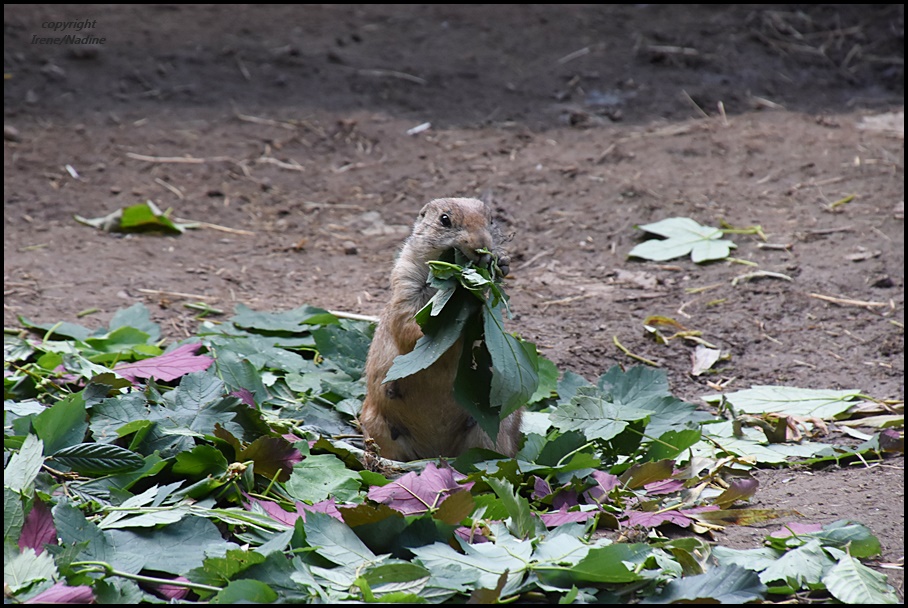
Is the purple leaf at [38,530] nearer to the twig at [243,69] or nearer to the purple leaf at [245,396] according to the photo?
the purple leaf at [245,396]

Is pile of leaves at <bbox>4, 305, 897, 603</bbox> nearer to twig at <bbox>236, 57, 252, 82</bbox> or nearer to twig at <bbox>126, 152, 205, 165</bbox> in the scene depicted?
twig at <bbox>126, 152, 205, 165</bbox>

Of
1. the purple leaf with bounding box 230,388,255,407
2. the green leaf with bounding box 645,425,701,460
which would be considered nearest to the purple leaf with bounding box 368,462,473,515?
the purple leaf with bounding box 230,388,255,407

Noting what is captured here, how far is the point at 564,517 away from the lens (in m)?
3.82

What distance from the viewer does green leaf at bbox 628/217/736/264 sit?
7371mm

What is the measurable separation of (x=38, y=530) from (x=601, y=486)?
2.28m

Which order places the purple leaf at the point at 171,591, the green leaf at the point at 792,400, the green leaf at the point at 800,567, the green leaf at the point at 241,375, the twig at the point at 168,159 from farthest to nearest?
the twig at the point at 168,159 < the green leaf at the point at 792,400 < the green leaf at the point at 241,375 < the green leaf at the point at 800,567 < the purple leaf at the point at 171,591

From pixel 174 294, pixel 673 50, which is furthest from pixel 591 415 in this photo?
pixel 673 50

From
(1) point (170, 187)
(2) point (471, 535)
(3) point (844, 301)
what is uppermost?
(2) point (471, 535)

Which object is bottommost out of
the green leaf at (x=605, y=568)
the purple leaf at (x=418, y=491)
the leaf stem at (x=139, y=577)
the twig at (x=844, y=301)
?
the twig at (x=844, y=301)

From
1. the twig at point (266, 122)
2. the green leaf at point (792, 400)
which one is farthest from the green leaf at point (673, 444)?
the twig at point (266, 122)

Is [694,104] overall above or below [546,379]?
above

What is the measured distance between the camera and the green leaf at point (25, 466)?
11.7ft

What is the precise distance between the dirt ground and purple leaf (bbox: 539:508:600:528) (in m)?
0.61

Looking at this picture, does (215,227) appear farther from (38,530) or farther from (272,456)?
(38,530)
